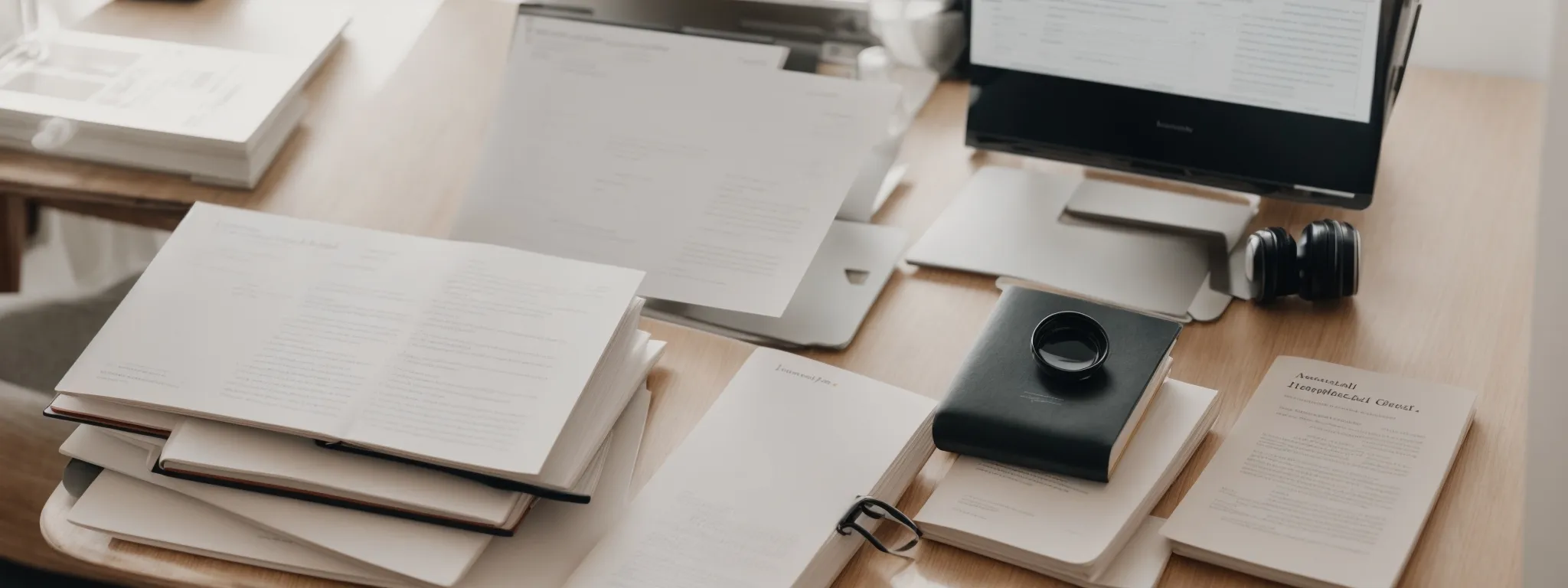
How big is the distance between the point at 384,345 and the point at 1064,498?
20.1 inches

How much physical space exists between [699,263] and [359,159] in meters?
0.46

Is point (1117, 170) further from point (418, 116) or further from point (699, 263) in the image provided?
point (418, 116)

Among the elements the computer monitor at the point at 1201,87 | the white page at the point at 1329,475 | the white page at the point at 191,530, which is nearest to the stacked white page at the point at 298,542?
the white page at the point at 191,530

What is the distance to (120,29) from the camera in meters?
1.57

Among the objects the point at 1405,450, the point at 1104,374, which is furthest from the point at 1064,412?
the point at 1405,450

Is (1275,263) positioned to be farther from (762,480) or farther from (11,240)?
(11,240)

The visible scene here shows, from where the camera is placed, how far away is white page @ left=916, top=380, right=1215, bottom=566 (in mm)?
848

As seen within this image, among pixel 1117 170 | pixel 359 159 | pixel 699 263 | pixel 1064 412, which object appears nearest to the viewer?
pixel 1064 412

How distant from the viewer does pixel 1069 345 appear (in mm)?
964

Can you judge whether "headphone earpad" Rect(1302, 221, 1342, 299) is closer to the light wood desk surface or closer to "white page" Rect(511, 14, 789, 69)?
the light wood desk surface

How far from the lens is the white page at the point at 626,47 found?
1.23 metres

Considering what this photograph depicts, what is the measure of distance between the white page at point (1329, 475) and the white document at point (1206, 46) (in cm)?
25

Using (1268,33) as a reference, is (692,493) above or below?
below

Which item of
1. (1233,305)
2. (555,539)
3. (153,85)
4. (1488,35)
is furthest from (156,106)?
(1488,35)
